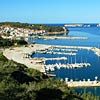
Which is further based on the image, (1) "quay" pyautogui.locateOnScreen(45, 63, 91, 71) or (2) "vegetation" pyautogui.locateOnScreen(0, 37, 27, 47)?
(2) "vegetation" pyautogui.locateOnScreen(0, 37, 27, 47)

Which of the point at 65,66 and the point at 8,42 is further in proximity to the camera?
the point at 8,42

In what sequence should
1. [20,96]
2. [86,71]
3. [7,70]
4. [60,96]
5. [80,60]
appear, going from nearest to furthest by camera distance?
[20,96] < [60,96] < [7,70] < [86,71] < [80,60]

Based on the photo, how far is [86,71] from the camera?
142ft

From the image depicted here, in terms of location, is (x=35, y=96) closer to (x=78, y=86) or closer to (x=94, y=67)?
(x=78, y=86)

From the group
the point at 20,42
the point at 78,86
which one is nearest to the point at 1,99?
the point at 78,86

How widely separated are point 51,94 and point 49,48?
51630 millimetres

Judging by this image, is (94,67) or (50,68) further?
→ (94,67)

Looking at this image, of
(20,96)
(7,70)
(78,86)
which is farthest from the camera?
(78,86)

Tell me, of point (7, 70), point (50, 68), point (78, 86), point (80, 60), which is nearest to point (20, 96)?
point (7, 70)

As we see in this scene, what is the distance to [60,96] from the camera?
17.3 m

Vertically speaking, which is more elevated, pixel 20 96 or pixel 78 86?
pixel 20 96

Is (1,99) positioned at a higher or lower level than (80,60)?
higher

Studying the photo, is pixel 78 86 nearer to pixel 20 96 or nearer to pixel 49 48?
pixel 20 96

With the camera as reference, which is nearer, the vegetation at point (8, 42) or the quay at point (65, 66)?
the quay at point (65, 66)
